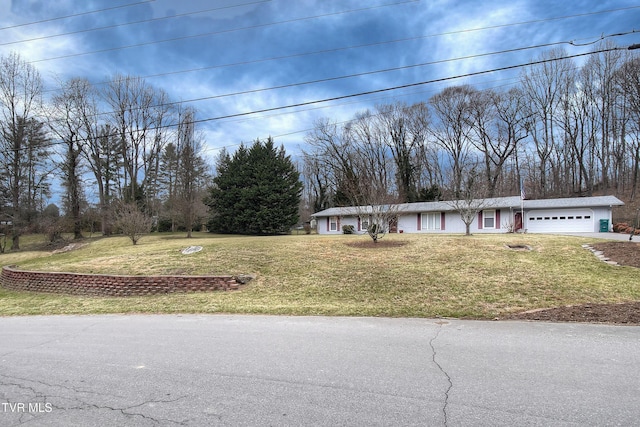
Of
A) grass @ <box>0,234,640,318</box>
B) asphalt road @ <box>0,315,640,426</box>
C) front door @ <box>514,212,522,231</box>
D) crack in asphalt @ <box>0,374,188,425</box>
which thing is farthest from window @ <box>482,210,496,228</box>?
crack in asphalt @ <box>0,374,188,425</box>

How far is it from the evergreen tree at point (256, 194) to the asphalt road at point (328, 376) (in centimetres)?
3096

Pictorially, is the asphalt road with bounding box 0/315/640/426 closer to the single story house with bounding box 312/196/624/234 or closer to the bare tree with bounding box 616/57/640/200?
the single story house with bounding box 312/196/624/234

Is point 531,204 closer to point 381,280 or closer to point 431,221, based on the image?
point 431,221

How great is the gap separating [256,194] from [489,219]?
22.1 meters

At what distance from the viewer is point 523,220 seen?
1164 inches

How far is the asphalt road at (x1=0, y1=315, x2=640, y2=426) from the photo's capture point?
3.32 meters

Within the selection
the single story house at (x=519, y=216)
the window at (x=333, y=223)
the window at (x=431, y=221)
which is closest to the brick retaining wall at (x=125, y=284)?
the single story house at (x=519, y=216)

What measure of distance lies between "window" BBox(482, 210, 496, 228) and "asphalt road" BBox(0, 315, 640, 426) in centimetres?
2596

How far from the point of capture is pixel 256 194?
38188 millimetres

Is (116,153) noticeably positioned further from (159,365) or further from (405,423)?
(405,423)

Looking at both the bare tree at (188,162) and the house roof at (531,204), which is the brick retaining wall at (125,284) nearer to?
the house roof at (531,204)

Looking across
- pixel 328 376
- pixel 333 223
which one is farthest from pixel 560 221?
pixel 328 376

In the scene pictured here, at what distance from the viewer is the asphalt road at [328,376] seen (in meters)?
3.32

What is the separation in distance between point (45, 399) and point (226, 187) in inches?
1495
